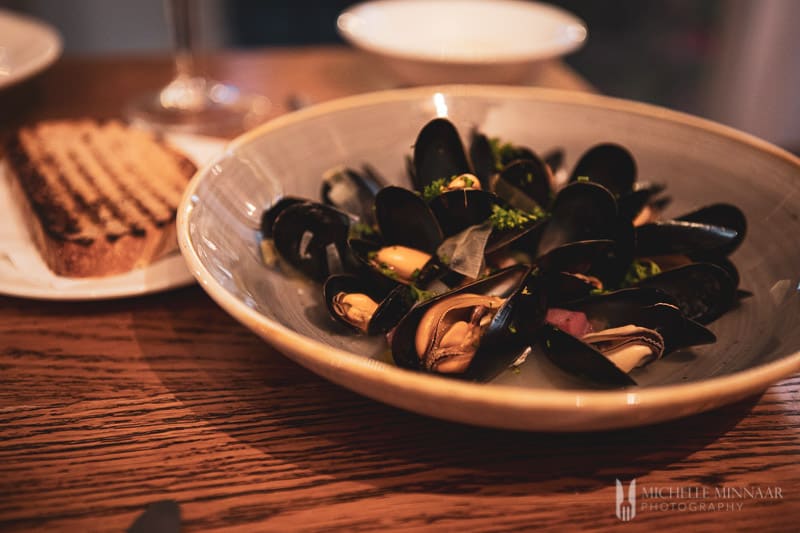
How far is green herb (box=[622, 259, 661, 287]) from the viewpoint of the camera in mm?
943

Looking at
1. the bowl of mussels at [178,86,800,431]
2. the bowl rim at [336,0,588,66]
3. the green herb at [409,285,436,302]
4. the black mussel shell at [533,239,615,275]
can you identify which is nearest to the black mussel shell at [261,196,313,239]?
the bowl of mussels at [178,86,800,431]

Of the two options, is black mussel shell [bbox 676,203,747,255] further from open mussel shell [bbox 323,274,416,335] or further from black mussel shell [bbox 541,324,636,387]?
open mussel shell [bbox 323,274,416,335]

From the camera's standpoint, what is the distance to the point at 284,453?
0.76m

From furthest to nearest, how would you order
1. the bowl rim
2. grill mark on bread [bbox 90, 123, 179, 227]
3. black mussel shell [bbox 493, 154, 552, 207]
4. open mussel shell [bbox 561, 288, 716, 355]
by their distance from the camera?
the bowl rim → grill mark on bread [bbox 90, 123, 179, 227] → black mussel shell [bbox 493, 154, 552, 207] → open mussel shell [bbox 561, 288, 716, 355]

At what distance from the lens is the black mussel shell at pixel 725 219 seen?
928 millimetres

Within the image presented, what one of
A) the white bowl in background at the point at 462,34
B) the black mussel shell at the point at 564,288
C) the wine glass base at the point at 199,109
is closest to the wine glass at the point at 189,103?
the wine glass base at the point at 199,109

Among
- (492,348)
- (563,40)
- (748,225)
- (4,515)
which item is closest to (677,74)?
(563,40)

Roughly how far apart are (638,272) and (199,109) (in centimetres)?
134

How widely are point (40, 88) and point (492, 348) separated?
5.76 ft

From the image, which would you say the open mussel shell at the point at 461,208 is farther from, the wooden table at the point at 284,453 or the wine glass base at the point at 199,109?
the wine glass base at the point at 199,109

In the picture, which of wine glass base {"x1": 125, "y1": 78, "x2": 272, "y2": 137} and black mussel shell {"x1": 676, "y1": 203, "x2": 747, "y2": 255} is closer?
black mussel shell {"x1": 676, "y1": 203, "x2": 747, "y2": 255}

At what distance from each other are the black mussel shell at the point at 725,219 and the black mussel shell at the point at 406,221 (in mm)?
368

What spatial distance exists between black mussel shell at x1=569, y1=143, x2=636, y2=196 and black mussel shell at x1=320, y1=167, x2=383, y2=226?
1.10 feet

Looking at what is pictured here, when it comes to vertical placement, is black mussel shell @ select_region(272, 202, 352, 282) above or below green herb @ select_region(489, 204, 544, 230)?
below
